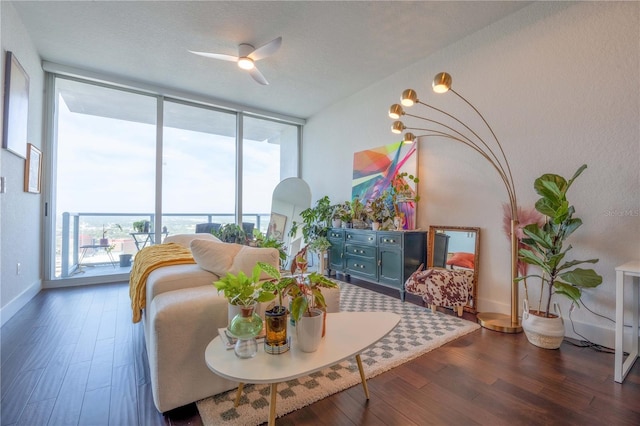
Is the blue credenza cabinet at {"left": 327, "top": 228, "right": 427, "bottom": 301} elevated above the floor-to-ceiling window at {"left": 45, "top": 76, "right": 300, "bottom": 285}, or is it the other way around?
the floor-to-ceiling window at {"left": 45, "top": 76, "right": 300, "bottom": 285}

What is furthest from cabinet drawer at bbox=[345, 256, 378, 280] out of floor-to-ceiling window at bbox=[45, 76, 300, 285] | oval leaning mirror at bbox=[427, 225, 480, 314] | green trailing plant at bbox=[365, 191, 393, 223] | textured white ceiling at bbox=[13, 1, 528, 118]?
textured white ceiling at bbox=[13, 1, 528, 118]

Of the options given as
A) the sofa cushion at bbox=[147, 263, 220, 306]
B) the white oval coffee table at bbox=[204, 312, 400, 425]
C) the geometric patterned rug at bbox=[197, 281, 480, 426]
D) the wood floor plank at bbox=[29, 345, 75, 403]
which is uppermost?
the sofa cushion at bbox=[147, 263, 220, 306]

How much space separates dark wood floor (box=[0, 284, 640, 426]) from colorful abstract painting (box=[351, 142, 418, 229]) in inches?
66.4

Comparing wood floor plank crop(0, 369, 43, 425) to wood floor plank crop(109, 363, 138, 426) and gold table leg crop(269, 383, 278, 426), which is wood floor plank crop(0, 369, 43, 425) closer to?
wood floor plank crop(109, 363, 138, 426)

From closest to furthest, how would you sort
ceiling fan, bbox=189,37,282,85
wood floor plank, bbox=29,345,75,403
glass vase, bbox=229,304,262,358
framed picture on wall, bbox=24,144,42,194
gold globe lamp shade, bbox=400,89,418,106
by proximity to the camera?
glass vase, bbox=229,304,262,358 < wood floor plank, bbox=29,345,75,403 < gold globe lamp shade, bbox=400,89,418,106 < ceiling fan, bbox=189,37,282,85 < framed picture on wall, bbox=24,144,42,194

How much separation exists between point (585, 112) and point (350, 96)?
3.01m

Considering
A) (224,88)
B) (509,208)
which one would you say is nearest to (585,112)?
(509,208)

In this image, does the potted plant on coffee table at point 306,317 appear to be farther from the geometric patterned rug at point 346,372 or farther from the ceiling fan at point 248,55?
the ceiling fan at point 248,55

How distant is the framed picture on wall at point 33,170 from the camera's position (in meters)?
3.01

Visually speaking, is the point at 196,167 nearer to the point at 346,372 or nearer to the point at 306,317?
the point at 346,372

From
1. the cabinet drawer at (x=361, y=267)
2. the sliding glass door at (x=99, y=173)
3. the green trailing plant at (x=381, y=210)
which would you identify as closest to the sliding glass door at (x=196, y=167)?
the sliding glass door at (x=99, y=173)

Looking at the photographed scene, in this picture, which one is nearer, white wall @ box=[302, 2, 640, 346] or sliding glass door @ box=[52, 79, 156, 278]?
white wall @ box=[302, 2, 640, 346]

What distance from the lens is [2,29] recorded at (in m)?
2.39

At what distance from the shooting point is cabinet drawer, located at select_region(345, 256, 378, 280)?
138 inches
